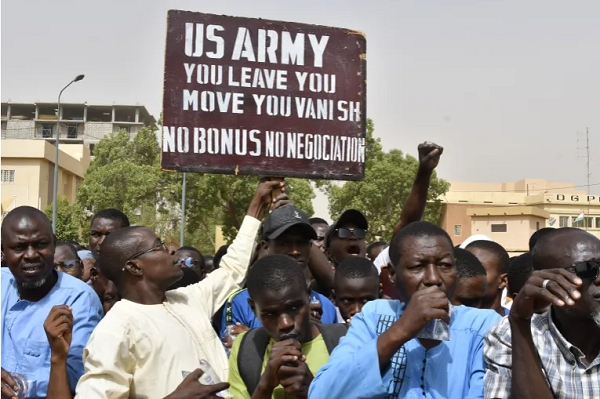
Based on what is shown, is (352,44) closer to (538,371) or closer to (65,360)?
(65,360)

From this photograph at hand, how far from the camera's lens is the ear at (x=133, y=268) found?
11.9 ft

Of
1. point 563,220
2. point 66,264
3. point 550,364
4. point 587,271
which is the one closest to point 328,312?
point 550,364

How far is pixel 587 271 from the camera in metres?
2.45

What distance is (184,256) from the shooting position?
688 cm

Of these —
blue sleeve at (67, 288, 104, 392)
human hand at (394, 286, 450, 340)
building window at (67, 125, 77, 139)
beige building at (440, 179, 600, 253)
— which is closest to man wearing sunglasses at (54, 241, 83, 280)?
blue sleeve at (67, 288, 104, 392)

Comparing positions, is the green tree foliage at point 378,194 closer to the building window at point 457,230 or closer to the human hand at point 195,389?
the building window at point 457,230

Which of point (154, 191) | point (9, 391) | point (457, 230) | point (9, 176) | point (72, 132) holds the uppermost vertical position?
point (72, 132)

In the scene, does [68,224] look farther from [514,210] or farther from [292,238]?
[292,238]

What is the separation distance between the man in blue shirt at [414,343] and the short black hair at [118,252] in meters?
1.34

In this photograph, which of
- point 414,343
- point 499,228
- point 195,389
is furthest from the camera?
point 499,228

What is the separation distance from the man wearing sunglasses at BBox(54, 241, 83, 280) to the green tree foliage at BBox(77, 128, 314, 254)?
20786 millimetres

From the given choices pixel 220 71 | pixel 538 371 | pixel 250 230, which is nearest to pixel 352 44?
pixel 220 71

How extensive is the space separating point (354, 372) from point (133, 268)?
4.78ft

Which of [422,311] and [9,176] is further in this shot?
[9,176]
